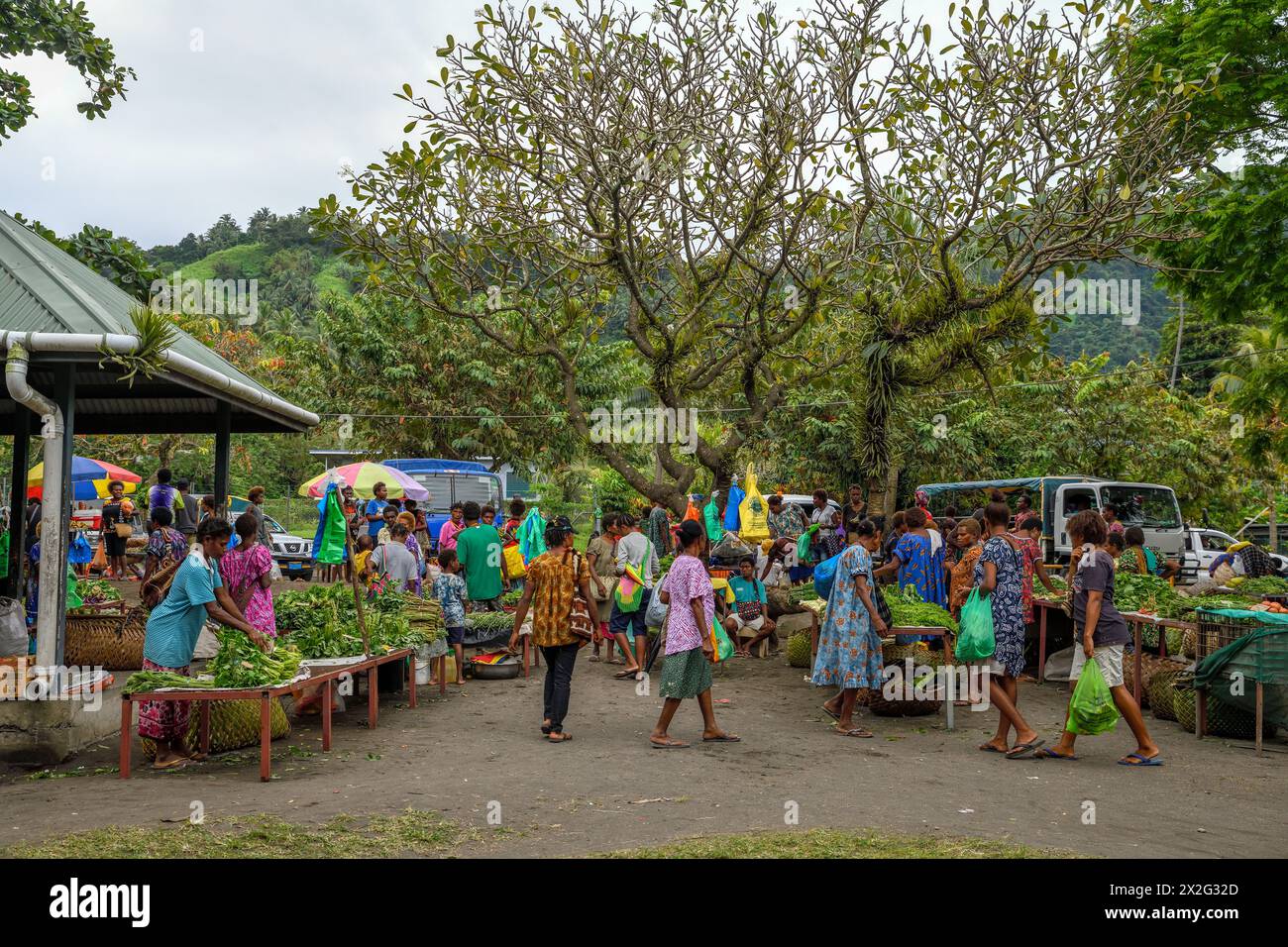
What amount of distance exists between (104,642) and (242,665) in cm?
486

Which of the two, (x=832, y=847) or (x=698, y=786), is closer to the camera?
(x=832, y=847)

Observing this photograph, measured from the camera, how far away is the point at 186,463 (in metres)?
44.5

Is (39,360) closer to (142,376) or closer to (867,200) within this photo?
(142,376)

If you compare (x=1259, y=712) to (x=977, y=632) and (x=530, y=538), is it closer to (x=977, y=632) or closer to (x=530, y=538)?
(x=977, y=632)

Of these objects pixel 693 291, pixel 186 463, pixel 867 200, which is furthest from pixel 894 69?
pixel 186 463

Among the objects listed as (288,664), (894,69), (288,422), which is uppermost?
(894,69)

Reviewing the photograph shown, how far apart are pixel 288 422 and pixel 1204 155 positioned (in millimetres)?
11864

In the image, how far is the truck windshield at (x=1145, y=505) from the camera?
85.1 feet

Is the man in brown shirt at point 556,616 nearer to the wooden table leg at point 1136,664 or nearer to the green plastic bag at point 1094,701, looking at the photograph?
the green plastic bag at point 1094,701

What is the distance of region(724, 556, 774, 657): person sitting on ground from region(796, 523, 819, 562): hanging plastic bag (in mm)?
2259

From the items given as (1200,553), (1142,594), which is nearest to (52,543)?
(1142,594)

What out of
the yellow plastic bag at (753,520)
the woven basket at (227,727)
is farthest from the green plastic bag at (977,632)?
the yellow plastic bag at (753,520)

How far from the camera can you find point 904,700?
10672 millimetres

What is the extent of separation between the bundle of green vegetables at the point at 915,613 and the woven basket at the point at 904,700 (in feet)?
1.30
